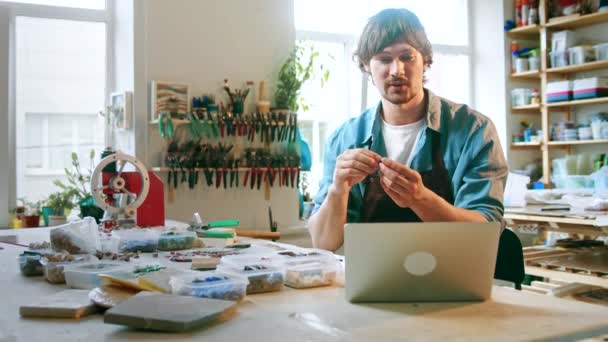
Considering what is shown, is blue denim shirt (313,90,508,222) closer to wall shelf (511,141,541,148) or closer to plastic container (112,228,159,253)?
plastic container (112,228,159,253)

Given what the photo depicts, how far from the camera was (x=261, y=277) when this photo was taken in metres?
1.33

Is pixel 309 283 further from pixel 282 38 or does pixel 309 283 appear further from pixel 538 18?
pixel 538 18

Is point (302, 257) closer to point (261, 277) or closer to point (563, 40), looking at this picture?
point (261, 277)

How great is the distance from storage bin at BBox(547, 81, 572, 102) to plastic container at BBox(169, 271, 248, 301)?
4977 mm

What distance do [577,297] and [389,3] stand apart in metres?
3.26

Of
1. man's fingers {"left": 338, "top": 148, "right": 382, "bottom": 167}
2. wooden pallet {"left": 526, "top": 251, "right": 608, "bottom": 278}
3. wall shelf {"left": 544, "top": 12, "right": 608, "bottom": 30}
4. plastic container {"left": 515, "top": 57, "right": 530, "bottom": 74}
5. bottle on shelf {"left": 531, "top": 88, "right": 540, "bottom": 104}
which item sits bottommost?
wooden pallet {"left": 526, "top": 251, "right": 608, "bottom": 278}

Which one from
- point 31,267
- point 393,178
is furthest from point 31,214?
point 393,178

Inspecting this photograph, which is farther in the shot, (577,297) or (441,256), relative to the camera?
(577,297)

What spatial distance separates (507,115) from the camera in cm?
590

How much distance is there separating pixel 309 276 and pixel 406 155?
822 millimetres

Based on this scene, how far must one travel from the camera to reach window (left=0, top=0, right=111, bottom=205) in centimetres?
420

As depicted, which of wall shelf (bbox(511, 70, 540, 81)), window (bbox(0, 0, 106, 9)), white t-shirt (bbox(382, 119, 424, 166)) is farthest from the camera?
wall shelf (bbox(511, 70, 540, 81))

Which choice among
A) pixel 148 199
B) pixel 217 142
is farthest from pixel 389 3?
pixel 148 199

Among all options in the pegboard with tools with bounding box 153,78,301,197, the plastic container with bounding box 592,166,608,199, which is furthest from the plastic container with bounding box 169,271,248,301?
the plastic container with bounding box 592,166,608,199
